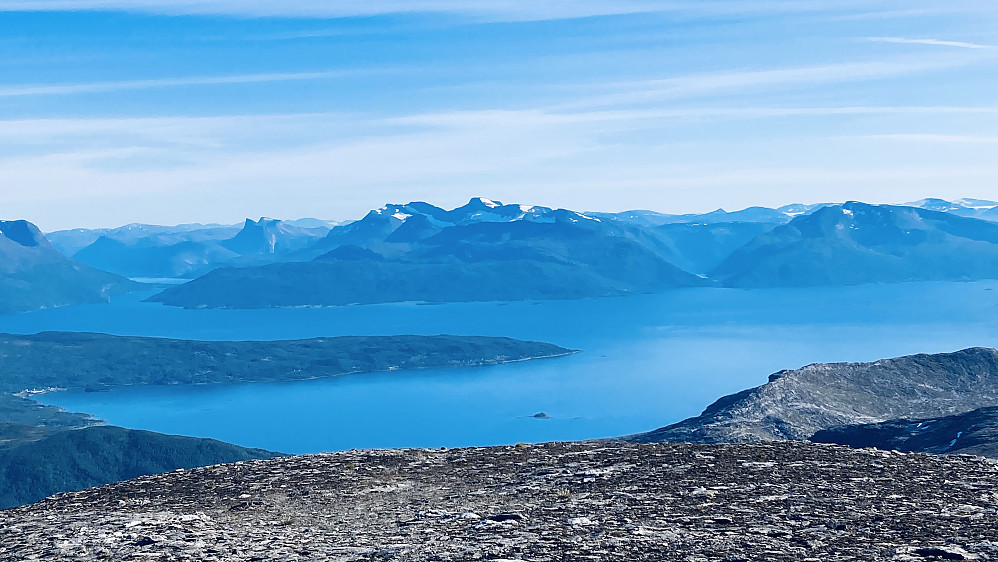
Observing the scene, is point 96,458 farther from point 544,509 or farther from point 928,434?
point 544,509

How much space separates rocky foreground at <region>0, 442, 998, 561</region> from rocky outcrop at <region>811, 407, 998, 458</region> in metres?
51.8

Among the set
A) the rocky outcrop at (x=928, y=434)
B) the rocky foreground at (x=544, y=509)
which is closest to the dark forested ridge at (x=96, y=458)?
the rocky outcrop at (x=928, y=434)

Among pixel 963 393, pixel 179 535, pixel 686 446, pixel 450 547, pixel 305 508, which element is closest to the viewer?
pixel 450 547

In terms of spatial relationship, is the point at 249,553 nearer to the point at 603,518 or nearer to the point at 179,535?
the point at 179,535

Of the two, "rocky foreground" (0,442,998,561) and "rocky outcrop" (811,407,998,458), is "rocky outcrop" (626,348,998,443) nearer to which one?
"rocky outcrop" (811,407,998,458)

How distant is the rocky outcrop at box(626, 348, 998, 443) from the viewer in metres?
94.9

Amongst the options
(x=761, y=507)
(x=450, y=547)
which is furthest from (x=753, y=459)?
(x=450, y=547)

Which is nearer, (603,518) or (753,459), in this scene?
(603,518)

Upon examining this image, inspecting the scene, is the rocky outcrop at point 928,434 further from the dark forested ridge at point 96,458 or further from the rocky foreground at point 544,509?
the dark forested ridge at point 96,458

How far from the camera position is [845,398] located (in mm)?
110500

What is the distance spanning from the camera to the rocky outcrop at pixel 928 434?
225ft

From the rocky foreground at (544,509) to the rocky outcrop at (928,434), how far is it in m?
51.8

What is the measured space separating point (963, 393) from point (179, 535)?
117 meters

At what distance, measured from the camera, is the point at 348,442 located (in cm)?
18775
